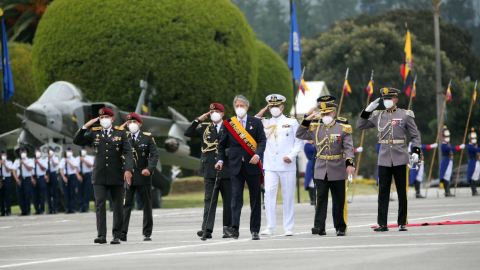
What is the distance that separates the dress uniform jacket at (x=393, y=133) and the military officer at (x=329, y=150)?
45cm

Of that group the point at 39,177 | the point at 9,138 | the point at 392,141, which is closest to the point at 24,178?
the point at 39,177

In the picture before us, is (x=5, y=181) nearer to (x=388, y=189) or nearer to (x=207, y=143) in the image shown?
(x=207, y=143)

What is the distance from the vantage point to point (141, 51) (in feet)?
105

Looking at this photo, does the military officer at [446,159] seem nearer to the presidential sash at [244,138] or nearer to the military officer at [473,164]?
the military officer at [473,164]

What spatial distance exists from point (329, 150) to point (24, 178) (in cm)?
1519

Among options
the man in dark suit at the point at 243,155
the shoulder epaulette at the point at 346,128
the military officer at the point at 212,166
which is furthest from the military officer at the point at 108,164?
the shoulder epaulette at the point at 346,128

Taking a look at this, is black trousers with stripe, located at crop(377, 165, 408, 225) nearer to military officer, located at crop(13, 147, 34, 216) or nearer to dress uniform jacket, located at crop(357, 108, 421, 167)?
dress uniform jacket, located at crop(357, 108, 421, 167)

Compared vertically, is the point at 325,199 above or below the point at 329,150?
below

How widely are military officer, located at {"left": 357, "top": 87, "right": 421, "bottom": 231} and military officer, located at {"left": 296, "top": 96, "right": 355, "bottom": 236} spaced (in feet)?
1.47

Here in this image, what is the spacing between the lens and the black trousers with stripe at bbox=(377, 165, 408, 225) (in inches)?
475

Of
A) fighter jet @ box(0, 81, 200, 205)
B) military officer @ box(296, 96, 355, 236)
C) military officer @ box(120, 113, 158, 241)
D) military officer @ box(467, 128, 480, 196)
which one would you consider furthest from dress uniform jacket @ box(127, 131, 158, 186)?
military officer @ box(467, 128, 480, 196)

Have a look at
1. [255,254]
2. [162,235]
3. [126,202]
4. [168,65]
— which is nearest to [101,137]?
[126,202]

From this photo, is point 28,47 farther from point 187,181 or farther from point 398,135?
point 398,135

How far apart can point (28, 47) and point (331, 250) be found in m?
31.6
